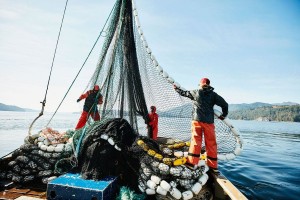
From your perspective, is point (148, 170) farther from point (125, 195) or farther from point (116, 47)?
point (116, 47)

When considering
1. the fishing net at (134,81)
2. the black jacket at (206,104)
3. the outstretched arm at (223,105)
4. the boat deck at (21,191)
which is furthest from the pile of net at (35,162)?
the outstretched arm at (223,105)

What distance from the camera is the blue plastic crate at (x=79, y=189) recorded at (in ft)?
9.34

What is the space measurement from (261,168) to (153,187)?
26.4ft

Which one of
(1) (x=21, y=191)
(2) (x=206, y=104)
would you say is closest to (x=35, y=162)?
(1) (x=21, y=191)

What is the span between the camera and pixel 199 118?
4082mm

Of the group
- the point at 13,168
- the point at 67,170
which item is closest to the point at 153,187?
the point at 67,170

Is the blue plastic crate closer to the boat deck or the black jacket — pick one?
the boat deck

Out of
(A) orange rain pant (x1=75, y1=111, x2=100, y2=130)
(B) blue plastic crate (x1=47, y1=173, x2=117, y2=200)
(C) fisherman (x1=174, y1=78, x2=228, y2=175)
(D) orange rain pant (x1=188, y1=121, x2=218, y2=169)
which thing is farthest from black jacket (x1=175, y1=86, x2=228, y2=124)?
(A) orange rain pant (x1=75, y1=111, x2=100, y2=130)

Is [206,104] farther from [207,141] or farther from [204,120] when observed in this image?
[207,141]

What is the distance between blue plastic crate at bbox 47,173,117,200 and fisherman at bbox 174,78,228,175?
1.45 meters

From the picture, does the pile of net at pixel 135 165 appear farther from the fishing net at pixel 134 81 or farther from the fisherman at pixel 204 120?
the fishing net at pixel 134 81

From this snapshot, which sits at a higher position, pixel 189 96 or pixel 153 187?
pixel 189 96

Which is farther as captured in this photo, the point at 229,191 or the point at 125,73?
the point at 125,73

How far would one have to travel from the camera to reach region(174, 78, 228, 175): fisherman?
3.81 meters
